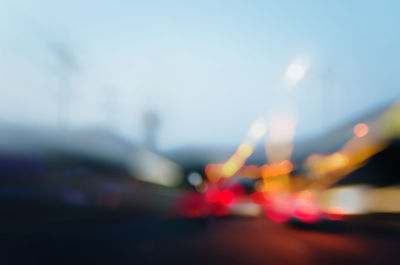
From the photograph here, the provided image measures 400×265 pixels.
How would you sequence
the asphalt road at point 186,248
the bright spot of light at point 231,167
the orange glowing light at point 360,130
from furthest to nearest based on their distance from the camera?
1. the bright spot of light at point 231,167
2. the orange glowing light at point 360,130
3. the asphalt road at point 186,248

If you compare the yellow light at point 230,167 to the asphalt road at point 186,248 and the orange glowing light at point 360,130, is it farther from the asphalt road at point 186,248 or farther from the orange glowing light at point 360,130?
the asphalt road at point 186,248

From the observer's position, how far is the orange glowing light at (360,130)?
3854 cm

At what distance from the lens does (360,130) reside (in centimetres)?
4112

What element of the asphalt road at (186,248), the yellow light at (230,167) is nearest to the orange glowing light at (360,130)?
the yellow light at (230,167)

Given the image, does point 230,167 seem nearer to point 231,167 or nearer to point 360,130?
point 231,167

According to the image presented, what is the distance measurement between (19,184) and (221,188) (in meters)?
11.1

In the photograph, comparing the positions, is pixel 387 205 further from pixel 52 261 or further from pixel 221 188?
pixel 52 261

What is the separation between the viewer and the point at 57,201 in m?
25.8

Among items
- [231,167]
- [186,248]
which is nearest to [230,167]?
[231,167]

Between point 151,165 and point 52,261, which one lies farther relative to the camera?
point 151,165

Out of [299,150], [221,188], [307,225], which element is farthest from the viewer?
[299,150]

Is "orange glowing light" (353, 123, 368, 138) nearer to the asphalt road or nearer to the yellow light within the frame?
the yellow light

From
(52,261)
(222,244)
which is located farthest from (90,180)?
(52,261)

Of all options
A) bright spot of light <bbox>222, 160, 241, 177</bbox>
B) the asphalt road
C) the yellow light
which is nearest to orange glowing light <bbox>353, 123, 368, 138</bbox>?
the yellow light
